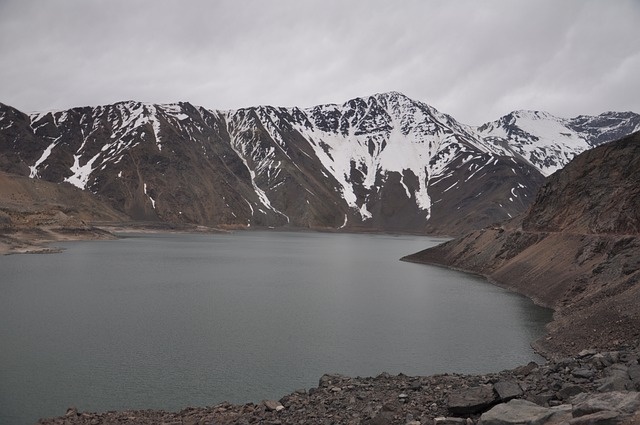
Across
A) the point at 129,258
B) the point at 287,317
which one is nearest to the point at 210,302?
the point at 287,317

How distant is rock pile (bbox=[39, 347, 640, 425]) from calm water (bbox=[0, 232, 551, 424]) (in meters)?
2.00

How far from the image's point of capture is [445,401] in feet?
47.1

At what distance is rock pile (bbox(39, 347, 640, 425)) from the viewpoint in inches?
445

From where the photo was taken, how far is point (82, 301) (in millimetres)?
37594

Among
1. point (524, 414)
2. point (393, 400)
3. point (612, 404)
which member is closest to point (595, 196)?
point (393, 400)

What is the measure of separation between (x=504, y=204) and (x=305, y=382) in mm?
182673

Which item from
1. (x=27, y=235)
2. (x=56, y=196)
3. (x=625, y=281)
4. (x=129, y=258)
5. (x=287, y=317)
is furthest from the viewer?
(x=56, y=196)

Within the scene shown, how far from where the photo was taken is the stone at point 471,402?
518 inches

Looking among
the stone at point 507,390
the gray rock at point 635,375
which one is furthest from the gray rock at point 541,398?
the gray rock at point 635,375

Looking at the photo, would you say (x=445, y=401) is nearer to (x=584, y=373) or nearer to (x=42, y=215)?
(x=584, y=373)

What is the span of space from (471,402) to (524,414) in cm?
236

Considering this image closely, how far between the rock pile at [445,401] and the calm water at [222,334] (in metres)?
2.00

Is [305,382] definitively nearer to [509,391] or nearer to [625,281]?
[509,391]

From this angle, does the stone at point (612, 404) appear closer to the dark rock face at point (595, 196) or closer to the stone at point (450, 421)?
the stone at point (450, 421)
